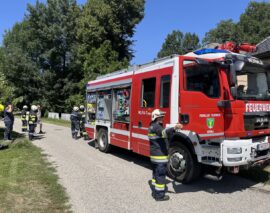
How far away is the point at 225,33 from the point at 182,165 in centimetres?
5310

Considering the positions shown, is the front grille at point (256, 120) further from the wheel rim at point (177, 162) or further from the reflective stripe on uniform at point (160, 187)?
the reflective stripe on uniform at point (160, 187)

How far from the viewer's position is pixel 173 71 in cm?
722

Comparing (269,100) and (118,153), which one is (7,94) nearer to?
(118,153)

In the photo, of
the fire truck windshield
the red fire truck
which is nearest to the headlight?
the red fire truck

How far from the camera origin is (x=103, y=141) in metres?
11.7

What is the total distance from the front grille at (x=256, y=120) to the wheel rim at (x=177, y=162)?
1.66 m

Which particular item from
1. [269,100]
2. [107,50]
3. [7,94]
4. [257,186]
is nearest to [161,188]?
[257,186]

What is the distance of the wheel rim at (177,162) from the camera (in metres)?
7.26

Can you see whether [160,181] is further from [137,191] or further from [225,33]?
[225,33]

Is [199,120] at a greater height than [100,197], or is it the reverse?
[199,120]

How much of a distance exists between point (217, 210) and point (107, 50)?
27394 mm

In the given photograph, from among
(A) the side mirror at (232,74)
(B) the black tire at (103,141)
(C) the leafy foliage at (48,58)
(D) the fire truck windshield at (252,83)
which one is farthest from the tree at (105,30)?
(A) the side mirror at (232,74)

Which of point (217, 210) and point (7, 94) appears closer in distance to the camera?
point (217, 210)

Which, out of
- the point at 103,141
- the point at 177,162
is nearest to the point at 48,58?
the point at 103,141
